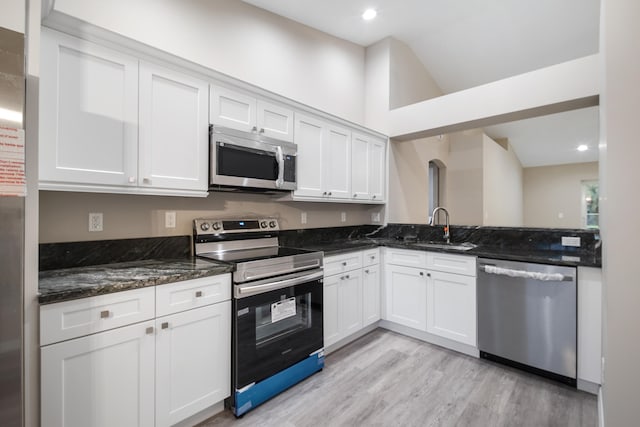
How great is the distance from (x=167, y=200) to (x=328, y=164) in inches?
59.1

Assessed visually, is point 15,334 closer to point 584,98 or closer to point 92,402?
point 92,402

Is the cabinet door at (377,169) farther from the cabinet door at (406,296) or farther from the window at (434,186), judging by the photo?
the window at (434,186)

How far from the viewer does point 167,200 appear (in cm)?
215

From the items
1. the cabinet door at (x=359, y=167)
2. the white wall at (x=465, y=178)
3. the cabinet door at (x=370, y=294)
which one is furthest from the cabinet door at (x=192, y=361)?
the white wall at (x=465, y=178)

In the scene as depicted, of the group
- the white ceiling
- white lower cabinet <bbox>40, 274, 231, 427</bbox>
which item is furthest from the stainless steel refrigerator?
the white ceiling

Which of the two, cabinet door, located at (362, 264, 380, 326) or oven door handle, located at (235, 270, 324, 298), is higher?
oven door handle, located at (235, 270, 324, 298)

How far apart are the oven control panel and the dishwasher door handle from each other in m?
1.86

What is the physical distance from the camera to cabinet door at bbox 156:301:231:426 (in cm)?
157

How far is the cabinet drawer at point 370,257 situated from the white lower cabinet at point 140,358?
1.52m

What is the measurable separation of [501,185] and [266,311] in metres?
6.63

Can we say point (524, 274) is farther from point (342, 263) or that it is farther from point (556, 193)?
point (556, 193)

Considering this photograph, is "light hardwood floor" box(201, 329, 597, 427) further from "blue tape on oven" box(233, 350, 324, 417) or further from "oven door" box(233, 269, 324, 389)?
"oven door" box(233, 269, 324, 389)

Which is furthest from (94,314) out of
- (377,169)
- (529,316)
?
(377,169)

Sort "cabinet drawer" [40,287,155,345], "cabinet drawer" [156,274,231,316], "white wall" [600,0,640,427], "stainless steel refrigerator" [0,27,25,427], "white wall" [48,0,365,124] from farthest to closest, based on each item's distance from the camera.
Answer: "white wall" [48,0,365,124] < "cabinet drawer" [156,274,231,316] < "white wall" [600,0,640,427] < "cabinet drawer" [40,287,155,345] < "stainless steel refrigerator" [0,27,25,427]
